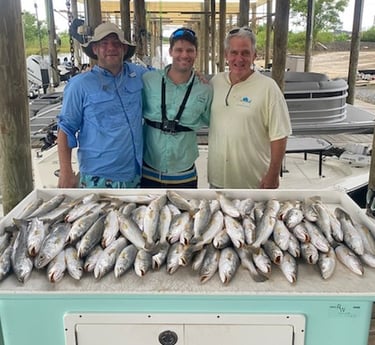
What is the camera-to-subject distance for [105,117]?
297 cm

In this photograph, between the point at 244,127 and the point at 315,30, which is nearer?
the point at 244,127

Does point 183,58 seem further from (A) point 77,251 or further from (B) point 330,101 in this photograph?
(B) point 330,101

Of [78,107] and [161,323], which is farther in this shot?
[78,107]

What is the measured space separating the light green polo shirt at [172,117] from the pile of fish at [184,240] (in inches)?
33.9

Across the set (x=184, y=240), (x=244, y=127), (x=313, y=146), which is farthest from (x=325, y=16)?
(x=184, y=240)

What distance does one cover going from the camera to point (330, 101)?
907 centimetres

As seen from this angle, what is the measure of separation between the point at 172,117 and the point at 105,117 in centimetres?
44

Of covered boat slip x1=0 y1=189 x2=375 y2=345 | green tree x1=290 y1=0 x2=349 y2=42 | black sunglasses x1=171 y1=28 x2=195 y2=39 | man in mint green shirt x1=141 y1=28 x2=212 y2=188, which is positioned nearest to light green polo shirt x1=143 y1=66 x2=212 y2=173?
man in mint green shirt x1=141 y1=28 x2=212 y2=188

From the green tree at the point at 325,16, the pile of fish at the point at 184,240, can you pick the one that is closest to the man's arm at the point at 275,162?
the pile of fish at the point at 184,240

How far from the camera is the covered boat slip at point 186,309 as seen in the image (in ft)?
5.72

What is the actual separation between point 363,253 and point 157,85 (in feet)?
5.72

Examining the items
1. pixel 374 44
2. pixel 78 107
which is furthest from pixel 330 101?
pixel 374 44

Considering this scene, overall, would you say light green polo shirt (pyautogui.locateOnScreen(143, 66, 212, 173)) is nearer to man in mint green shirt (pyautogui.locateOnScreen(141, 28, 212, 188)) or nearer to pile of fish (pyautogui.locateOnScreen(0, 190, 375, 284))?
man in mint green shirt (pyautogui.locateOnScreen(141, 28, 212, 188))

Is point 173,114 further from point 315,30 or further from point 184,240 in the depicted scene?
point 315,30
